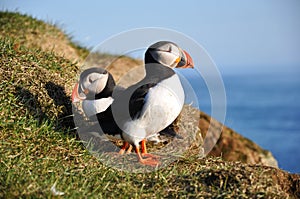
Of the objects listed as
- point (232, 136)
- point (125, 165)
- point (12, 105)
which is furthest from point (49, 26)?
point (125, 165)

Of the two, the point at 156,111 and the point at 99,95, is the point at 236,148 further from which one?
the point at 156,111

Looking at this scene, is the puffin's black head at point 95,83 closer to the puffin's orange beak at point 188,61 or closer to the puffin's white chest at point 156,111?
the puffin's white chest at point 156,111

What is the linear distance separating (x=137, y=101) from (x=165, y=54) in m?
0.50

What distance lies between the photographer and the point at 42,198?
3.22 m

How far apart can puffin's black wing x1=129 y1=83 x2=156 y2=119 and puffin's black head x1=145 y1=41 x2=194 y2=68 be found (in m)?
0.30

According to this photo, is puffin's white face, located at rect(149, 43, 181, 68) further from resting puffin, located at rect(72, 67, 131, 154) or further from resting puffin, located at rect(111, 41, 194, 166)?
resting puffin, located at rect(72, 67, 131, 154)

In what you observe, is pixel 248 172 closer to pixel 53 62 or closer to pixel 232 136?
pixel 53 62

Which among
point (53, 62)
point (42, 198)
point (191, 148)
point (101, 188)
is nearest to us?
point (42, 198)

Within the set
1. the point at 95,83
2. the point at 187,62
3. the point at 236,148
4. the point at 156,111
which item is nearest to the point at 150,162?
the point at 156,111

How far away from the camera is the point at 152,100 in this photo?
13.5 ft

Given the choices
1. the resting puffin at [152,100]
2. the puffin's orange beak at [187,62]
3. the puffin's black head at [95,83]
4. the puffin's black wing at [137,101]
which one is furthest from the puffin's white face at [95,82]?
the puffin's orange beak at [187,62]

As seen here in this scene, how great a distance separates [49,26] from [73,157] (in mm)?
6160

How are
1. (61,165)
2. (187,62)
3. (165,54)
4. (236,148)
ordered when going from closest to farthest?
(61,165), (165,54), (187,62), (236,148)

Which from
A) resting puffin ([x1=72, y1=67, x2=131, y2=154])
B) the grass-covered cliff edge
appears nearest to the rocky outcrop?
the grass-covered cliff edge
